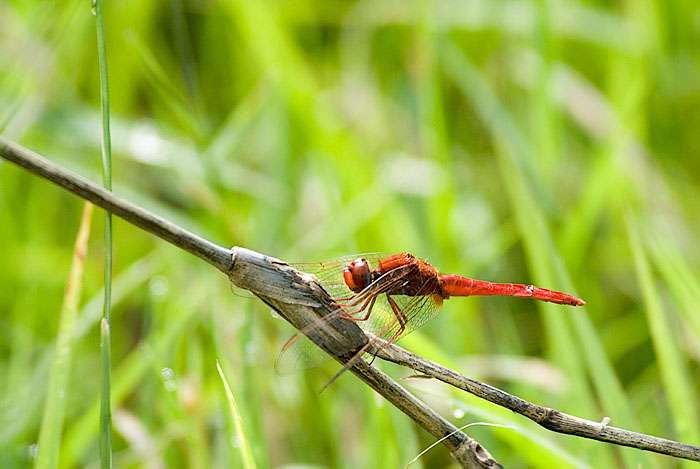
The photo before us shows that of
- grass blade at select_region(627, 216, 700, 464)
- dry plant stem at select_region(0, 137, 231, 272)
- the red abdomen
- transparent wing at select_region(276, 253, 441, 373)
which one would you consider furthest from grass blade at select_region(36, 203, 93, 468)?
grass blade at select_region(627, 216, 700, 464)

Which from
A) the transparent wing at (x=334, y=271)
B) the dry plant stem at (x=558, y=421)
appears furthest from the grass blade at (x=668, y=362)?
the transparent wing at (x=334, y=271)

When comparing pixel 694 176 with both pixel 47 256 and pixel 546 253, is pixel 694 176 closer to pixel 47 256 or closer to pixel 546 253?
pixel 546 253

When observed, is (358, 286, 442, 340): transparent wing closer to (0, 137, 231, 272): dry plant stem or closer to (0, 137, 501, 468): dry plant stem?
(0, 137, 501, 468): dry plant stem

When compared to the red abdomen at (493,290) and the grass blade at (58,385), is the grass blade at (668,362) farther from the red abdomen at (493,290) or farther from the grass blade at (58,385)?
the grass blade at (58,385)

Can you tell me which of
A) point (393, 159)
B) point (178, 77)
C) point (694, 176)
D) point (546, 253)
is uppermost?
point (178, 77)

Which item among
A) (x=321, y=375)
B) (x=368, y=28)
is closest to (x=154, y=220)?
(x=321, y=375)

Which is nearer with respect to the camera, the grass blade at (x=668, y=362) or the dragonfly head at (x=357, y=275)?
the dragonfly head at (x=357, y=275)
